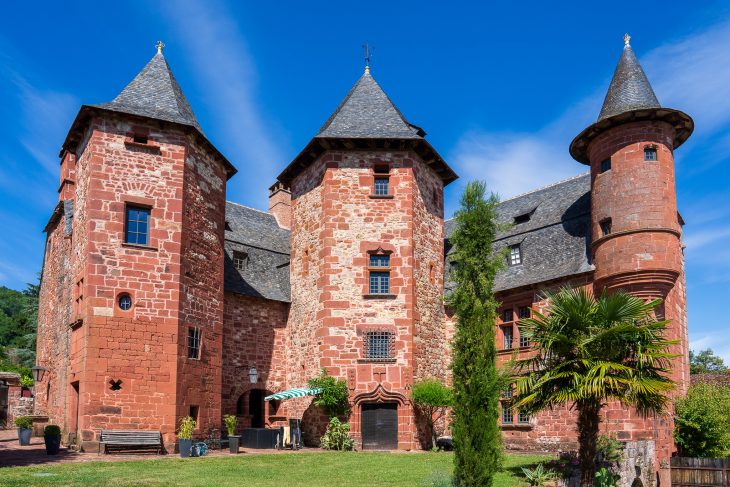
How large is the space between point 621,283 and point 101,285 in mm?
17517

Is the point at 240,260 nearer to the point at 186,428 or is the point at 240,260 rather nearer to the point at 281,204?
the point at 281,204

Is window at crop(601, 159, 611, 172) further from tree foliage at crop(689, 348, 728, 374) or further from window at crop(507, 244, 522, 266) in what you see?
tree foliage at crop(689, 348, 728, 374)

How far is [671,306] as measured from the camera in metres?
24.8

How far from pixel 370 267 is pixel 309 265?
2.95 m

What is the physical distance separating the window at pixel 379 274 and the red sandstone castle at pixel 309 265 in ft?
0.26

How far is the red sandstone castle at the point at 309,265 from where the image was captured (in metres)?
22.1

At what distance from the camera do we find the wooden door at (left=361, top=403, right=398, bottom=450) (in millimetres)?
25562

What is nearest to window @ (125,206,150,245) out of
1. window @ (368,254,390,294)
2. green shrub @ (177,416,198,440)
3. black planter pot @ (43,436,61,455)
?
green shrub @ (177,416,198,440)

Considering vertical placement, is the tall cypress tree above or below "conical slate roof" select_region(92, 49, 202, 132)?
below

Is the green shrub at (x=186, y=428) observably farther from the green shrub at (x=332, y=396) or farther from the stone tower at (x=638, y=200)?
the stone tower at (x=638, y=200)

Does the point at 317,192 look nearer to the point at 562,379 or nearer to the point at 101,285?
the point at 101,285

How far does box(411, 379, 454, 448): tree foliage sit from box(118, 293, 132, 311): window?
1084 cm

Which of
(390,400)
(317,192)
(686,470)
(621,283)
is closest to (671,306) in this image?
(621,283)

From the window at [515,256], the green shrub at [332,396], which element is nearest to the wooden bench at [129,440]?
the green shrub at [332,396]
